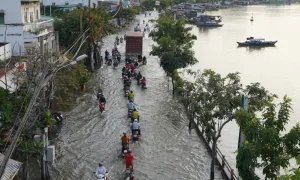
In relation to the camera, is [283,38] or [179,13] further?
[179,13]

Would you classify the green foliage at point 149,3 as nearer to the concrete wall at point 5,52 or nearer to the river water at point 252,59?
the river water at point 252,59

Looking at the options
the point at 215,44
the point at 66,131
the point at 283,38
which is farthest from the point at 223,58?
the point at 66,131

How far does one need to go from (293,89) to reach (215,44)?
29.0 metres

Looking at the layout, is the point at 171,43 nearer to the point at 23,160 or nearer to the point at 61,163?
the point at 61,163

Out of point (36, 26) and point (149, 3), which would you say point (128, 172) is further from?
point (149, 3)

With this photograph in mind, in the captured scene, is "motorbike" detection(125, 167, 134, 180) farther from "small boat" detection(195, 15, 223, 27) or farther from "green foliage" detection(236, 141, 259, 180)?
"small boat" detection(195, 15, 223, 27)

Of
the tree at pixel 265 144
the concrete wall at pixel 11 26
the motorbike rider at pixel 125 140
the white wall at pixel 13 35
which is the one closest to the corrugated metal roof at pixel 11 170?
the motorbike rider at pixel 125 140

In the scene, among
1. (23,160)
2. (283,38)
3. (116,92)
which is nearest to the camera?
(23,160)

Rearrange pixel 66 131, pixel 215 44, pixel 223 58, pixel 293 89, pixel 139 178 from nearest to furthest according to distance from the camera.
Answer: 1. pixel 139 178
2. pixel 66 131
3. pixel 293 89
4. pixel 223 58
5. pixel 215 44

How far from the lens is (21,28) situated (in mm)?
30922

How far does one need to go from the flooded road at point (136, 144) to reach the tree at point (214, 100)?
7.11 ft

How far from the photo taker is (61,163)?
18.6 meters

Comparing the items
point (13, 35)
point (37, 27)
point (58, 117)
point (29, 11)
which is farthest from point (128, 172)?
point (29, 11)

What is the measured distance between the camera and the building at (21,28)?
3055 centimetres
